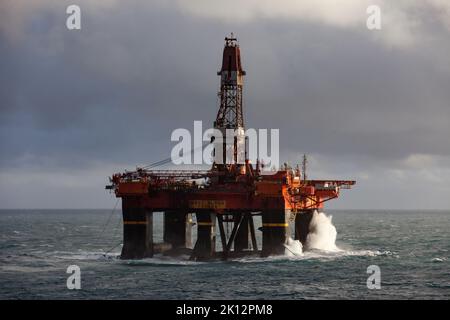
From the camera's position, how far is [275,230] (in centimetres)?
6475

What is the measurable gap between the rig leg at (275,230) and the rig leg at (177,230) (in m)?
10.5

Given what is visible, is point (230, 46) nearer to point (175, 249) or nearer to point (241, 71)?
point (241, 71)

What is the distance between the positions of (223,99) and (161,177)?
27.3ft

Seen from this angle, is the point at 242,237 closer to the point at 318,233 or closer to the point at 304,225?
the point at 304,225

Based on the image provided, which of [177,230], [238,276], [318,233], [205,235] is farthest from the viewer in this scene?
[318,233]

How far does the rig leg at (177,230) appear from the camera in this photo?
241 feet

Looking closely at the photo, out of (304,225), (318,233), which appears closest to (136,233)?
(304,225)

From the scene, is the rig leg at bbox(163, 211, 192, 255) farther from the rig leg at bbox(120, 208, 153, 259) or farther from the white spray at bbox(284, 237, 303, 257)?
the white spray at bbox(284, 237, 303, 257)

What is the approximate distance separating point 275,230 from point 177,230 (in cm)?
1213

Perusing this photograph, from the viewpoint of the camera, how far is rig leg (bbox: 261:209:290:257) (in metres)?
64.4

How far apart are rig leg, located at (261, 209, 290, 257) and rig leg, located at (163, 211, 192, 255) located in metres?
10.5

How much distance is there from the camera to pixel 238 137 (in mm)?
69000

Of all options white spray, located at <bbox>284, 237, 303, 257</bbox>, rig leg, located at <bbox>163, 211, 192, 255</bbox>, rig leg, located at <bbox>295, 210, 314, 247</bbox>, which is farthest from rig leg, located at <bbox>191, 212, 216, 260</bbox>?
rig leg, located at <bbox>295, 210, 314, 247</bbox>
